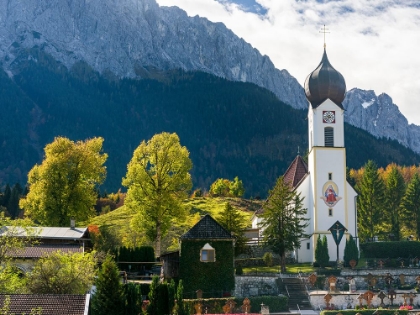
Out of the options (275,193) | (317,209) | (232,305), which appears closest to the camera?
(232,305)

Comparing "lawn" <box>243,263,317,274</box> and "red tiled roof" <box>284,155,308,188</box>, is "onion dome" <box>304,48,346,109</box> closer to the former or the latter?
"red tiled roof" <box>284,155,308,188</box>

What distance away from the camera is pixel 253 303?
1730 inches

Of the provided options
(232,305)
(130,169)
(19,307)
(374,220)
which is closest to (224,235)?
(232,305)

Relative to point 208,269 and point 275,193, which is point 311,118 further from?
point 208,269

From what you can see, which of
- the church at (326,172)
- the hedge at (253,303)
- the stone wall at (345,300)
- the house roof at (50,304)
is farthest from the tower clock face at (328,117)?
the house roof at (50,304)

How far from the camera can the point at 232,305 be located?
42.7m

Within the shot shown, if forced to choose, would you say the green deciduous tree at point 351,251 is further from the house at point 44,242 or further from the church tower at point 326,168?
the house at point 44,242

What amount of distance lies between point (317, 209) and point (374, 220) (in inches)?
589

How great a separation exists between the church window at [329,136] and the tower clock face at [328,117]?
0.63 m

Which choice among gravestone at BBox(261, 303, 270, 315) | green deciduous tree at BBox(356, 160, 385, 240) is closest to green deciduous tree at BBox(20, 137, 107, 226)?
gravestone at BBox(261, 303, 270, 315)

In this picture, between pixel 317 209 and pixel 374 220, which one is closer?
pixel 317 209

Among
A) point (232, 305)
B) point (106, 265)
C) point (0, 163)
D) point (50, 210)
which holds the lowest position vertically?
point (232, 305)

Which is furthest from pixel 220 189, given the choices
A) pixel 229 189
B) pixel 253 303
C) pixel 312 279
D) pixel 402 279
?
pixel 253 303

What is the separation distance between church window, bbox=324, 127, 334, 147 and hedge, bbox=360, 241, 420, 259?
30.9ft
